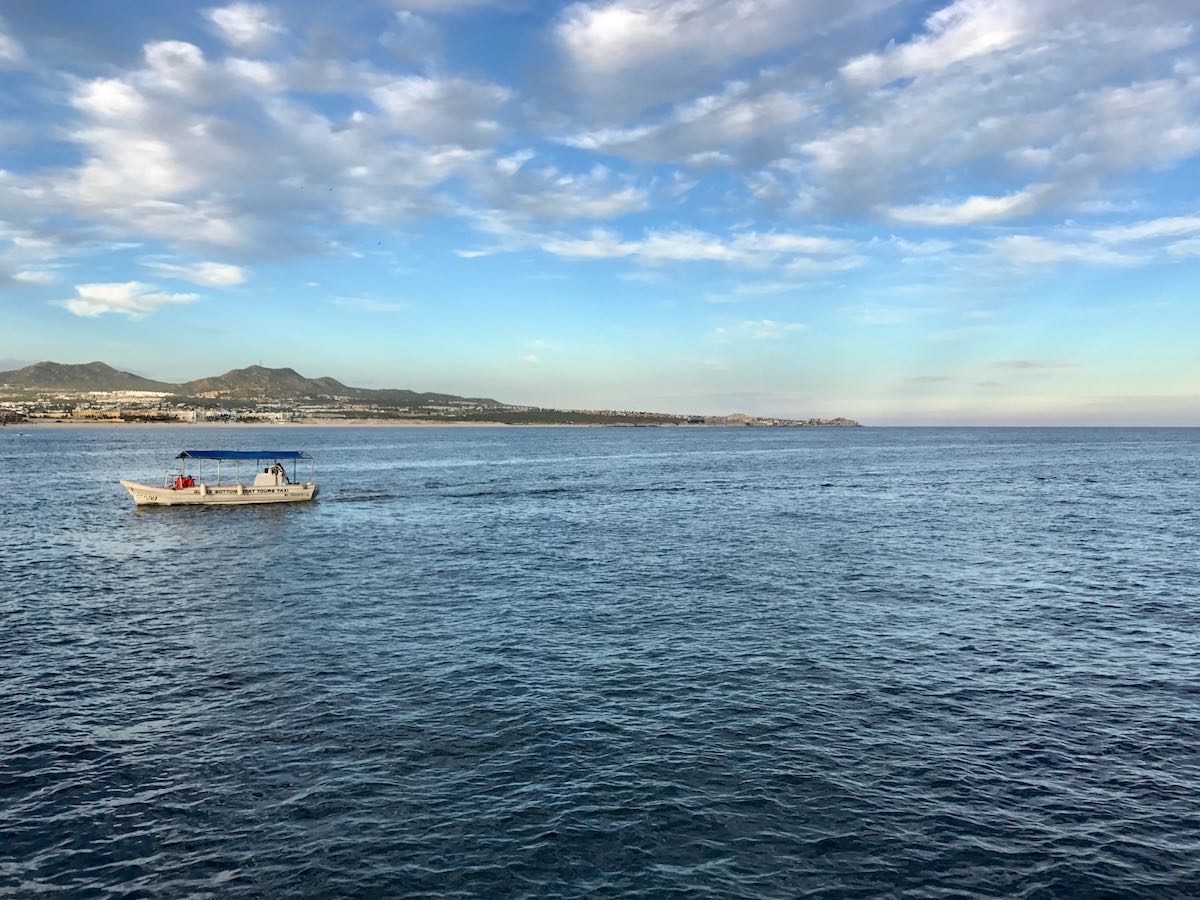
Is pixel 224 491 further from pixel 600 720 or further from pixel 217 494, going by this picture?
pixel 600 720

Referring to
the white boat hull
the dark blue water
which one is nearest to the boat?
the white boat hull

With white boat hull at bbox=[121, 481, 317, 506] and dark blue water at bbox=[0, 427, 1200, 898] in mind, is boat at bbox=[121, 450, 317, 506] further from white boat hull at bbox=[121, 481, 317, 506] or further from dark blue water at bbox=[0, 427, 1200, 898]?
dark blue water at bbox=[0, 427, 1200, 898]

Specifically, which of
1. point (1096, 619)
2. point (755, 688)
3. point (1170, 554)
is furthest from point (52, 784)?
point (1170, 554)

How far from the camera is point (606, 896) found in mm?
16672

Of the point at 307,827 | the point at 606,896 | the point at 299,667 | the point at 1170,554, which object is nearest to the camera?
the point at 606,896

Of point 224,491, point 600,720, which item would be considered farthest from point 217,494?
point 600,720

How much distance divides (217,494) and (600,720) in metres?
76.0

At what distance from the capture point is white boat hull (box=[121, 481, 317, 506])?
274 ft

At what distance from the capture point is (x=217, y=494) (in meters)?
87.4

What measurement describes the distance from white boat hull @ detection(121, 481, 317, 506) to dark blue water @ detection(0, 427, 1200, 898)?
24333 mm

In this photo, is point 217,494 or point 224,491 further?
point 224,491

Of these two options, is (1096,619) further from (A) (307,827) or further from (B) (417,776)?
(A) (307,827)

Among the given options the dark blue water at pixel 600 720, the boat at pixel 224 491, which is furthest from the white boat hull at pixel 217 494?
the dark blue water at pixel 600 720

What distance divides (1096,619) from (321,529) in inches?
2343
